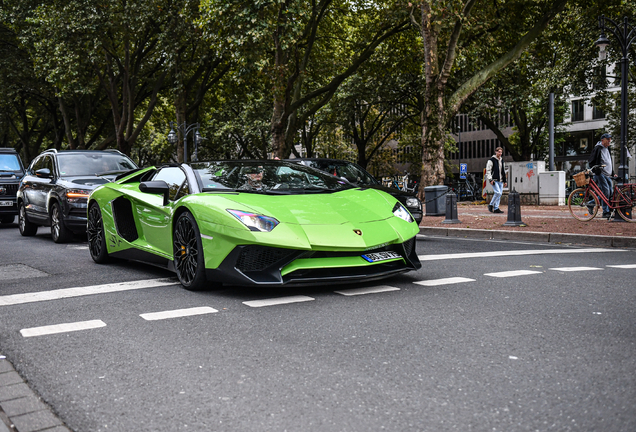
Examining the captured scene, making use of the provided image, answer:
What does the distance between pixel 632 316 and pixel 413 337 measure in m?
1.78

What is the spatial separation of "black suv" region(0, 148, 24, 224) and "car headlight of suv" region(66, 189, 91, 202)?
18.3 ft

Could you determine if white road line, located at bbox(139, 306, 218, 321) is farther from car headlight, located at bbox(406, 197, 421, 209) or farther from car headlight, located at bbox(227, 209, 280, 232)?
car headlight, located at bbox(406, 197, 421, 209)

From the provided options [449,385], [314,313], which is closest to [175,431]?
[449,385]

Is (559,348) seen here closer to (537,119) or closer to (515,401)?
(515,401)

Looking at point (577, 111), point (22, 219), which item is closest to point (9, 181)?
point (22, 219)

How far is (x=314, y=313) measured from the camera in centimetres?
509

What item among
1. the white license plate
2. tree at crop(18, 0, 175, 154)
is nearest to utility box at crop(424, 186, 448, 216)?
the white license plate

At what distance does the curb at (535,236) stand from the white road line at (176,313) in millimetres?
7804

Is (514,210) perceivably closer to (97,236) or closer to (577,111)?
(97,236)

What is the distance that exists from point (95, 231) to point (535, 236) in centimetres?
742

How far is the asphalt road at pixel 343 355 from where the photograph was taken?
2.97 metres

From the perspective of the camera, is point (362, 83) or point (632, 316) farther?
point (362, 83)

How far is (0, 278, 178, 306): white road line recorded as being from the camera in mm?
5979

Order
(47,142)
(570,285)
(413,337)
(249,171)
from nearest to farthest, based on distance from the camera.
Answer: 1. (413,337)
2. (570,285)
3. (249,171)
4. (47,142)
